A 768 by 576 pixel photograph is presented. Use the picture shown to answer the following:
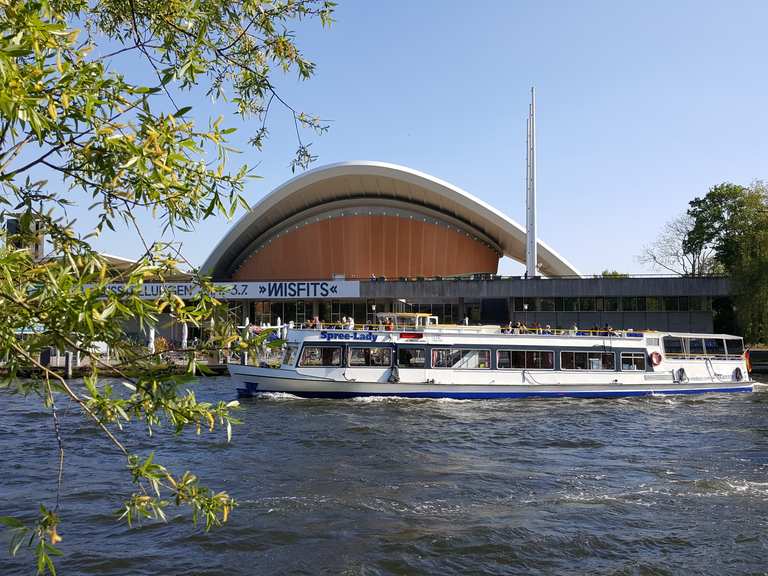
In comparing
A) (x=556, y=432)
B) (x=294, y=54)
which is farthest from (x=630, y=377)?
(x=294, y=54)

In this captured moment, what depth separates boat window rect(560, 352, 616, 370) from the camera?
26.3 m

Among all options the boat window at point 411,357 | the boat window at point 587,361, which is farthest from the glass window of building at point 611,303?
the boat window at point 411,357

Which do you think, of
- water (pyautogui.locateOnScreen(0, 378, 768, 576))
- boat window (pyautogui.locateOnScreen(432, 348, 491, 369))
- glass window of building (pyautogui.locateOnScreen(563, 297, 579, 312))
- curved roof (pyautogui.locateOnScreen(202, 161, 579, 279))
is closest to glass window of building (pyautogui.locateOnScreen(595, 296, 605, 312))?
glass window of building (pyautogui.locateOnScreen(563, 297, 579, 312))

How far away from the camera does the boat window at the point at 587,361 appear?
2628cm

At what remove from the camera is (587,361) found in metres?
26.5

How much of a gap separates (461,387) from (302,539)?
15.7m

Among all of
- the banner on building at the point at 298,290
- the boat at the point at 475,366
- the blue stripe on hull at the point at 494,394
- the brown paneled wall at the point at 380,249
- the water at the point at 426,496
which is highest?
the brown paneled wall at the point at 380,249

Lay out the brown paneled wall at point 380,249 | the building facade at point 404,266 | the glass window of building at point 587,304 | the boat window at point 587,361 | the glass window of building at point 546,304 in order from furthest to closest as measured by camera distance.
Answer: the brown paneled wall at point 380,249
the glass window of building at point 546,304
the glass window of building at point 587,304
the building facade at point 404,266
the boat window at point 587,361

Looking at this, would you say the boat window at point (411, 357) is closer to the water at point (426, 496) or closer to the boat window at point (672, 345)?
the water at point (426, 496)

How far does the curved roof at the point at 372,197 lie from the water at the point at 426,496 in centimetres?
3097

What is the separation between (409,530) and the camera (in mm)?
10016

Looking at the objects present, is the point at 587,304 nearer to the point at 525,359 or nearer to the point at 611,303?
the point at 611,303

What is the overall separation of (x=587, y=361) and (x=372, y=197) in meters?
29.5

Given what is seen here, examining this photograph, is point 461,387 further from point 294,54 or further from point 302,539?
point 294,54
